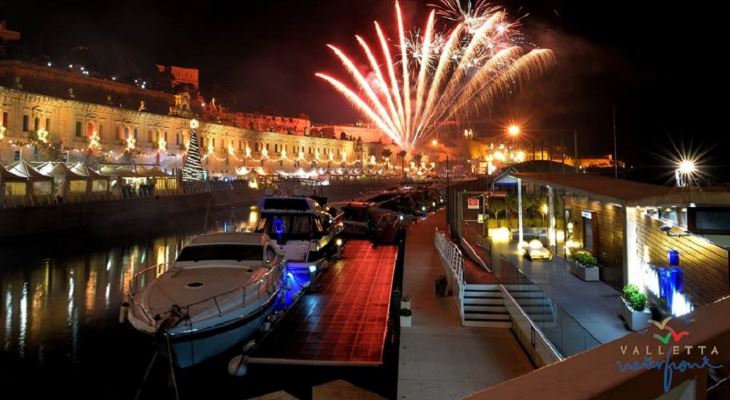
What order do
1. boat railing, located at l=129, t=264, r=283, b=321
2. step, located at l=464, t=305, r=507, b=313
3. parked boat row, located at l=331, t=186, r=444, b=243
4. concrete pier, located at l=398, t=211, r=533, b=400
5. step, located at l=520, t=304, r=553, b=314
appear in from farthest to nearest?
parked boat row, located at l=331, t=186, r=444, b=243, step, located at l=464, t=305, r=507, b=313, boat railing, located at l=129, t=264, r=283, b=321, step, located at l=520, t=304, r=553, b=314, concrete pier, located at l=398, t=211, r=533, b=400

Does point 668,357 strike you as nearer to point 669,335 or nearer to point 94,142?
point 669,335

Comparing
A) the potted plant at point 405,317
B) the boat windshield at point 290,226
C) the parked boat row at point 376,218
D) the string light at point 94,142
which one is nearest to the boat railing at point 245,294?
Answer: the potted plant at point 405,317

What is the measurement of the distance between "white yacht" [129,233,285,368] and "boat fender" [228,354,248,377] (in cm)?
66

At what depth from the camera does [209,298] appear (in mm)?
8961

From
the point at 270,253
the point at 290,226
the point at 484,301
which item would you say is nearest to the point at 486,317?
the point at 484,301

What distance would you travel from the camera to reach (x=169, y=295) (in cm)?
928

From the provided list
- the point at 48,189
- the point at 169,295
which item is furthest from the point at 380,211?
the point at 48,189

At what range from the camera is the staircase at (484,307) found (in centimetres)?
992

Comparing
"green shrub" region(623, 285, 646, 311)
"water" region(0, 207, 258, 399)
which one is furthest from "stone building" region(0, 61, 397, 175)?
"green shrub" region(623, 285, 646, 311)

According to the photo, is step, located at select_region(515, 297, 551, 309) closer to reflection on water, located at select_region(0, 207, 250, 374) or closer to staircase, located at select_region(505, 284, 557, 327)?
staircase, located at select_region(505, 284, 557, 327)

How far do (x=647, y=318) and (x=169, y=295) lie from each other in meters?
8.80

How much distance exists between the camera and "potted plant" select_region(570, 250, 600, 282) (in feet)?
37.2

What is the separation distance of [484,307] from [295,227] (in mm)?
7836

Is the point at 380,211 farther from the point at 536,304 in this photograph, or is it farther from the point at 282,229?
the point at 536,304
